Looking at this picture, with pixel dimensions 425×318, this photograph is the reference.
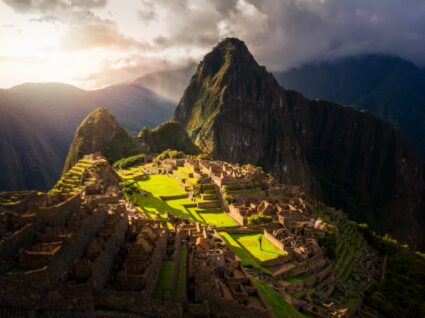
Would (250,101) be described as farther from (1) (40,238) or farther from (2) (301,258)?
(1) (40,238)

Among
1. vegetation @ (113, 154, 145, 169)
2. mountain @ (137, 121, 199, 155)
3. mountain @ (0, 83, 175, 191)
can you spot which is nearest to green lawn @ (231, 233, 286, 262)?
vegetation @ (113, 154, 145, 169)


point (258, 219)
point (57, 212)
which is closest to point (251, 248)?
point (258, 219)

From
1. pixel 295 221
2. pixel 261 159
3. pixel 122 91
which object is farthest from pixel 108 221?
pixel 122 91

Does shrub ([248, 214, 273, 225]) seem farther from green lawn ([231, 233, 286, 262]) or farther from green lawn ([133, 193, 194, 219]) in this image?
green lawn ([133, 193, 194, 219])

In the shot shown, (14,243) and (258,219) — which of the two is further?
(258,219)

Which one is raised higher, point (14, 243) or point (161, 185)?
point (161, 185)

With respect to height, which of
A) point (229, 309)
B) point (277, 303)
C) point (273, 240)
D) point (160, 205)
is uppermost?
point (160, 205)

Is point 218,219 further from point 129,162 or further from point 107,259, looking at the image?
point 129,162
